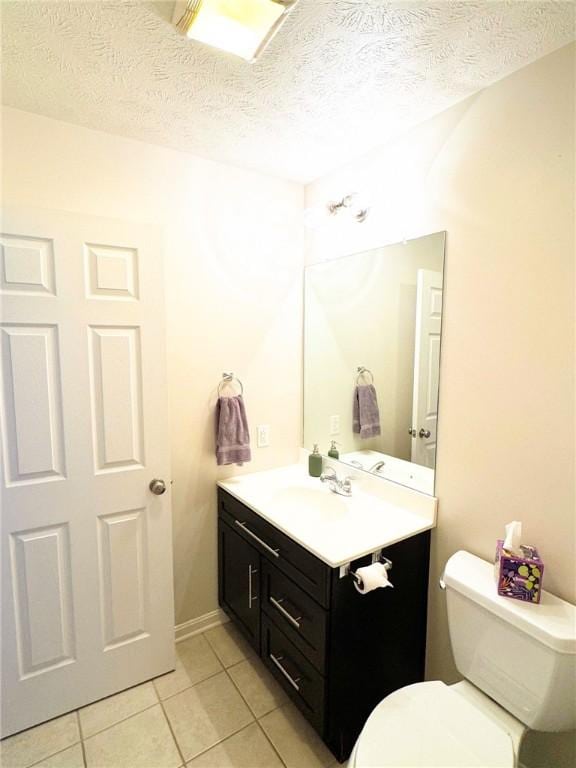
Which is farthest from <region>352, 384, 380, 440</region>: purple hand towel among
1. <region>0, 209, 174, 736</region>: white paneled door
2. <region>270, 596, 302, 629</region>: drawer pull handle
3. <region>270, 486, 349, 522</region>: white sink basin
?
<region>0, 209, 174, 736</region>: white paneled door

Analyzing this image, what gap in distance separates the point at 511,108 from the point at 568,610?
5.27ft

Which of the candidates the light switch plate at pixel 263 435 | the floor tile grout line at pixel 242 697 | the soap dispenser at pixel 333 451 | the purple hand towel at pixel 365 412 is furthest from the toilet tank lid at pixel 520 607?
the light switch plate at pixel 263 435

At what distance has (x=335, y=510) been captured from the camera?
1808 mm

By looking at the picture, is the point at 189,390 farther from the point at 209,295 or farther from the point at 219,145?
the point at 219,145

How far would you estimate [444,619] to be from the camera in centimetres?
155

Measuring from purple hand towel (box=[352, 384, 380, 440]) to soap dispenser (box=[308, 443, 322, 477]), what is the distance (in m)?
0.26

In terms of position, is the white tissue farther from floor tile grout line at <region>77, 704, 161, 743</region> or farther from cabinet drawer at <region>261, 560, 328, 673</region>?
floor tile grout line at <region>77, 704, 161, 743</region>

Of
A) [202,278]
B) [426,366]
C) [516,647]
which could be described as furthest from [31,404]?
[516,647]

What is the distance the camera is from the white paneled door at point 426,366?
1559mm

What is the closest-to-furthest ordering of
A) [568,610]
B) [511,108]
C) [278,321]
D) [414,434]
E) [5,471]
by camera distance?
1. [568,610]
2. [511,108]
3. [5,471]
4. [414,434]
5. [278,321]

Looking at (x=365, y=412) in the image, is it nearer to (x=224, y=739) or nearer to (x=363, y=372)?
(x=363, y=372)

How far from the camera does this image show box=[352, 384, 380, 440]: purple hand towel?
193cm

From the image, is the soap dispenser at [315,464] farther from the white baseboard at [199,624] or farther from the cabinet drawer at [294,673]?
the white baseboard at [199,624]

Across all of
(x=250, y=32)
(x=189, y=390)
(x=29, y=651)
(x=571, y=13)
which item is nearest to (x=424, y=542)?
(x=189, y=390)
